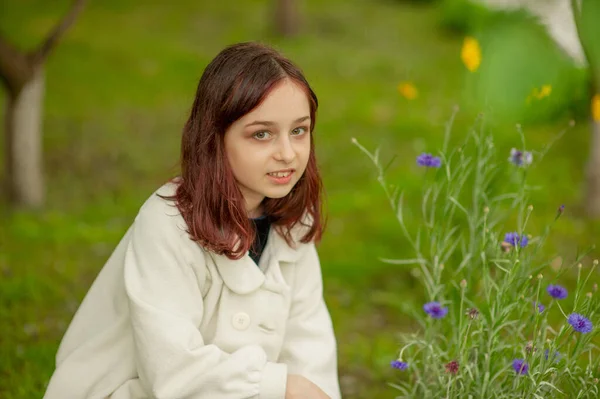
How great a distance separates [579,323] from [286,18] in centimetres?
722

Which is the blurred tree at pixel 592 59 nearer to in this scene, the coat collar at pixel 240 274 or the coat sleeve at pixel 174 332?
the coat collar at pixel 240 274

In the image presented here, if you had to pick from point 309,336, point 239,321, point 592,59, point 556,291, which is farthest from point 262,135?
point 592,59

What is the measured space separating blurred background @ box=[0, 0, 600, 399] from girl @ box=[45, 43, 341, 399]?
0.51 meters

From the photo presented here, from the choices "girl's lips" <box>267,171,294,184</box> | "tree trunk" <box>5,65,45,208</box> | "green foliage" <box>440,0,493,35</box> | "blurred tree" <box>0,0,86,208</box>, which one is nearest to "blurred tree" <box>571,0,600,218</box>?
"girl's lips" <box>267,171,294,184</box>

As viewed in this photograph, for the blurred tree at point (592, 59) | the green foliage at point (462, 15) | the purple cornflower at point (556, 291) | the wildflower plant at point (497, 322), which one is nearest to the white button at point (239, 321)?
the wildflower plant at point (497, 322)

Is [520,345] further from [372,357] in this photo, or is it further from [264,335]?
[372,357]

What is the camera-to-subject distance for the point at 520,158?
246 centimetres

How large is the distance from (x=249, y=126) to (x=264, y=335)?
584 mm

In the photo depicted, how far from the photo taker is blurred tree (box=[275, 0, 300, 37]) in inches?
345

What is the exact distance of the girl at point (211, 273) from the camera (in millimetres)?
2033

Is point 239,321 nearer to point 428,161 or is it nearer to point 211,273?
point 211,273

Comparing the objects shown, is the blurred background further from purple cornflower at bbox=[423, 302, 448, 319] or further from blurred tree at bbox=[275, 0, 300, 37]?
purple cornflower at bbox=[423, 302, 448, 319]

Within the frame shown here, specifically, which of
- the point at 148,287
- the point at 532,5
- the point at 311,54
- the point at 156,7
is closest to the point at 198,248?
the point at 148,287

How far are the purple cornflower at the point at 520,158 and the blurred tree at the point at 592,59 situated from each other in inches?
28.7
